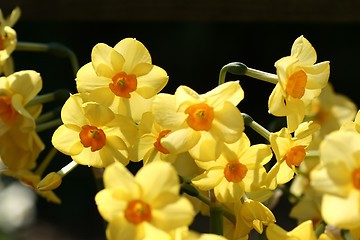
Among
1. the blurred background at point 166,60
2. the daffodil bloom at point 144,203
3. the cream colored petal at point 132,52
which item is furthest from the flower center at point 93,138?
the blurred background at point 166,60

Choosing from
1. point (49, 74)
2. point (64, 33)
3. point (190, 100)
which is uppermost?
point (190, 100)

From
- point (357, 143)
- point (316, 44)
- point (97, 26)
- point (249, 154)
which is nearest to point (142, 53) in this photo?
point (249, 154)

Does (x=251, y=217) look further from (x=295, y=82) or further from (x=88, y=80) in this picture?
(x=88, y=80)

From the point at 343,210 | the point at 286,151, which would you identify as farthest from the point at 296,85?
the point at 343,210

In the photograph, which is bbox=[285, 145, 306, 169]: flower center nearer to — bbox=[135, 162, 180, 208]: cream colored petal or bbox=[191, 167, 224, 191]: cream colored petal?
bbox=[191, 167, 224, 191]: cream colored petal

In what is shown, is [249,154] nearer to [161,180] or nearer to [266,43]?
[161,180]

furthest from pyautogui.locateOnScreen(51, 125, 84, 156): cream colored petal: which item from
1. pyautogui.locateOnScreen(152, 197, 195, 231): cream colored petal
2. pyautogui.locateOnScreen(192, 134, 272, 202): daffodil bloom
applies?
pyautogui.locateOnScreen(152, 197, 195, 231): cream colored petal
